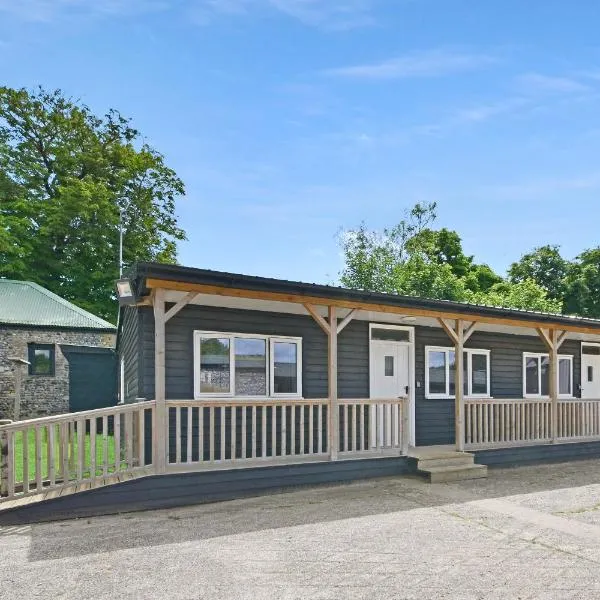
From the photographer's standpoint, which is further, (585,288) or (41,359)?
(585,288)

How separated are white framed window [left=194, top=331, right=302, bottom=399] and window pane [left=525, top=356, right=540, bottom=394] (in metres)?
5.95

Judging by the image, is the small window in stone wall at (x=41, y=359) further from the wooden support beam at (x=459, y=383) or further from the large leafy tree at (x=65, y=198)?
the wooden support beam at (x=459, y=383)

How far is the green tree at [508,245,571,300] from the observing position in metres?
36.0

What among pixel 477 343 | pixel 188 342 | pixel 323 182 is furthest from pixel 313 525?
pixel 323 182

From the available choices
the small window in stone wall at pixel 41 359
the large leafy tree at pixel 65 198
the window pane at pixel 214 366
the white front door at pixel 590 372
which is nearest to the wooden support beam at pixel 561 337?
the white front door at pixel 590 372

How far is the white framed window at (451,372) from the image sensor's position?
9945 millimetres

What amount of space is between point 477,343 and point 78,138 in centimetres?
2418

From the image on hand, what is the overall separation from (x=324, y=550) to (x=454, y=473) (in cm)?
391

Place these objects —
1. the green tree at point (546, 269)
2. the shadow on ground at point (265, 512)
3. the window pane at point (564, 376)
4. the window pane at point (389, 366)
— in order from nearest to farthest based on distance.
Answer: the shadow on ground at point (265, 512)
the window pane at point (389, 366)
the window pane at point (564, 376)
the green tree at point (546, 269)

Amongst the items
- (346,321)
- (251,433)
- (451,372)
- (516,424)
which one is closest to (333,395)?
(346,321)

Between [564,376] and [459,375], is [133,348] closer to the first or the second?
[459,375]

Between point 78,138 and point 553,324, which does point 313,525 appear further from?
point 78,138

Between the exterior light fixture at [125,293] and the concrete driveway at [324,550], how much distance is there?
8.53ft

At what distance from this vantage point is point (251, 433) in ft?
25.1
